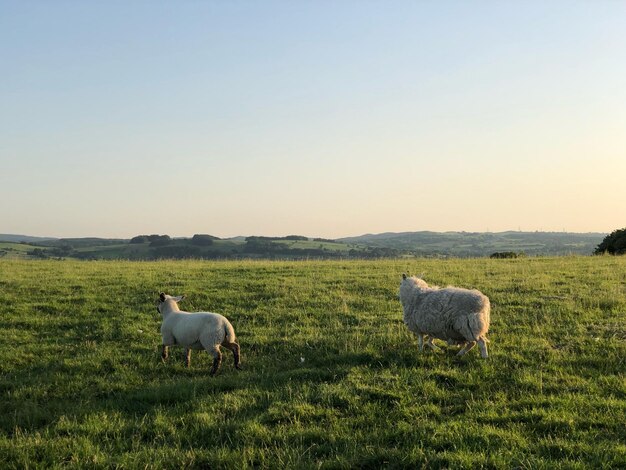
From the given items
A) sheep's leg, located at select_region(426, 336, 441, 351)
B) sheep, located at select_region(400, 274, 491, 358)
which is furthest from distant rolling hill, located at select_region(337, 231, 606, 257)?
sheep, located at select_region(400, 274, 491, 358)

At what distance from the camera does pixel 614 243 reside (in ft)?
119

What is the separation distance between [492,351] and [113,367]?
7.71 m

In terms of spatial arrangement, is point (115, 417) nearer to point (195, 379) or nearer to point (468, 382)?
point (195, 379)

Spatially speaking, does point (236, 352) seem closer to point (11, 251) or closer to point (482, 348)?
point (482, 348)

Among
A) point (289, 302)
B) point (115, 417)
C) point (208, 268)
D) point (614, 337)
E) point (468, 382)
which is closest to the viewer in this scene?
point (115, 417)

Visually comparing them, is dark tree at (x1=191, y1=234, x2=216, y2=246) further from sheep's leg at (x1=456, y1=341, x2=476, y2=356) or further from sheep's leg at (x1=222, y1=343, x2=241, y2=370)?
sheep's leg at (x1=456, y1=341, x2=476, y2=356)

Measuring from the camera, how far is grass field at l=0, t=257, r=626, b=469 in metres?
5.86

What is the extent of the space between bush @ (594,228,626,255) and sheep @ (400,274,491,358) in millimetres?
29725

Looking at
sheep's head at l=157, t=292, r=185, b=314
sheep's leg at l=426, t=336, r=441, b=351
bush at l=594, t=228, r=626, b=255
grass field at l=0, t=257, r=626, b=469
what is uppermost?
bush at l=594, t=228, r=626, b=255

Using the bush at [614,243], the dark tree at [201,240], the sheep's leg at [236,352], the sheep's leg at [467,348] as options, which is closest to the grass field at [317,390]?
the sheep's leg at [467,348]

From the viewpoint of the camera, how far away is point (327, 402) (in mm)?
7418

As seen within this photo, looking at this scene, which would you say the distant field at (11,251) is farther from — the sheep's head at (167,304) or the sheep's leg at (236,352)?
the sheep's leg at (236,352)

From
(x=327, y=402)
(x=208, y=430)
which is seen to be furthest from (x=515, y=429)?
(x=208, y=430)

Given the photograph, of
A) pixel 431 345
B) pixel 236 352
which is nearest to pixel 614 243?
pixel 431 345
